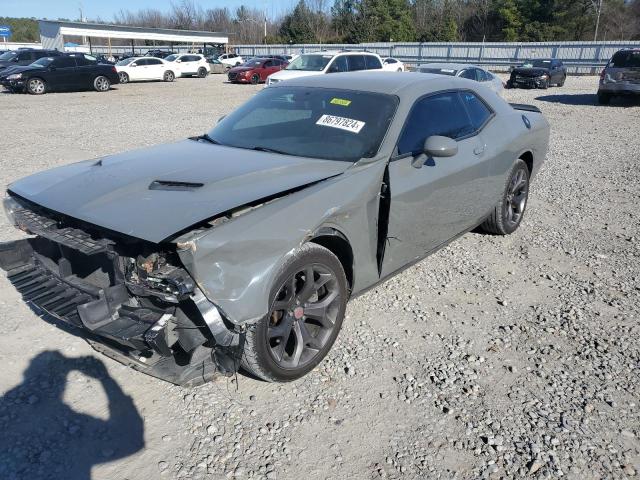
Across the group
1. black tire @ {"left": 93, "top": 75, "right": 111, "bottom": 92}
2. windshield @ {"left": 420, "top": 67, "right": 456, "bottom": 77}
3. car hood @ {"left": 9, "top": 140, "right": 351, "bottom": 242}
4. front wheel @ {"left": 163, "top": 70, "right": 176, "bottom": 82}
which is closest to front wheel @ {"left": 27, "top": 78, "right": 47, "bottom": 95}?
black tire @ {"left": 93, "top": 75, "right": 111, "bottom": 92}

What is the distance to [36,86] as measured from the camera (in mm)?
20125

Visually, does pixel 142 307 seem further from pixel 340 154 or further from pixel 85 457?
pixel 340 154

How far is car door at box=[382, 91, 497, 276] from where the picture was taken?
3367mm

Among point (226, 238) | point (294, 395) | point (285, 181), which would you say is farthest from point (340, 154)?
point (294, 395)

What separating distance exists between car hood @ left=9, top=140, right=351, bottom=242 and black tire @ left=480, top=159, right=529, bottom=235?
7.56 feet

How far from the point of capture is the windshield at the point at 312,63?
1759cm

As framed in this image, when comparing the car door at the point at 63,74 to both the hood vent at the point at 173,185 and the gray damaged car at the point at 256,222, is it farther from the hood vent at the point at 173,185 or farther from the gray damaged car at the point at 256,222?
the hood vent at the point at 173,185

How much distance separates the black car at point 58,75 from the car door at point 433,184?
67.6 ft

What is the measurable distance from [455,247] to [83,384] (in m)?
3.50

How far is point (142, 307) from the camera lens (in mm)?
2541

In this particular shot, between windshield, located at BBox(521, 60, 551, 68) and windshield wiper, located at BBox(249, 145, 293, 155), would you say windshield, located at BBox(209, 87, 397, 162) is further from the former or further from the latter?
windshield, located at BBox(521, 60, 551, 68)

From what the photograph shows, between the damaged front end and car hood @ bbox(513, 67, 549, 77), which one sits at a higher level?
car hood @ bbox(513, 67, 549, 77)

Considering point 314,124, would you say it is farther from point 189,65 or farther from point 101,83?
point 189,65

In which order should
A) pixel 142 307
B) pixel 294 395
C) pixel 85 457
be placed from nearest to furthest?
pixel 85 457
pixel 142 307
pixel 294 395
